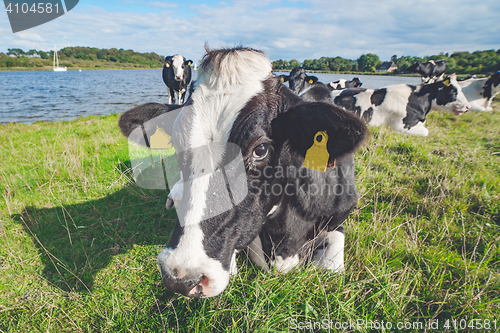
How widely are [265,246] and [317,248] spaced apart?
0.59 m

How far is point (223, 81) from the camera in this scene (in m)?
1.90

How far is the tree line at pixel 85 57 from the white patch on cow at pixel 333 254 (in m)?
98.1

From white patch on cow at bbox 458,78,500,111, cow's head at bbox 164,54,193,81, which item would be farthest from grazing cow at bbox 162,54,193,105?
white patch on cow at bbox 458,78,500,111

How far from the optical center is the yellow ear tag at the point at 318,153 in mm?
1854

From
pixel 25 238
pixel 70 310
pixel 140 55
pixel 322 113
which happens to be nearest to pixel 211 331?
pixel 70 310

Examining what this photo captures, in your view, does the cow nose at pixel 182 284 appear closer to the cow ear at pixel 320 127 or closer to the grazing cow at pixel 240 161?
the grazing cow at pixel 240 161

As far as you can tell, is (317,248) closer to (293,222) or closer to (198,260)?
(293,222)

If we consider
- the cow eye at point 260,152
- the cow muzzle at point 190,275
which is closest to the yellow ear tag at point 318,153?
the cow eye at point 260,152

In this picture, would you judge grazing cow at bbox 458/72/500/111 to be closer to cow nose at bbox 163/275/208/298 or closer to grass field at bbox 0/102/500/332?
grass field at bbox 0/102/500/332

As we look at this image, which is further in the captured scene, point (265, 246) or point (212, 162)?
point (265, 246)

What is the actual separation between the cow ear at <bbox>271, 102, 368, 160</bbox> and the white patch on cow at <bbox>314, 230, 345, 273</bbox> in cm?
100

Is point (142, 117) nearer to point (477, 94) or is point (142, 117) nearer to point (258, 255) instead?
point (258, 255)

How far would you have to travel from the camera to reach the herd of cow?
1531 mm

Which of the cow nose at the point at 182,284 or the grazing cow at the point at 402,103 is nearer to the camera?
the cow nose at the point at 182,284
